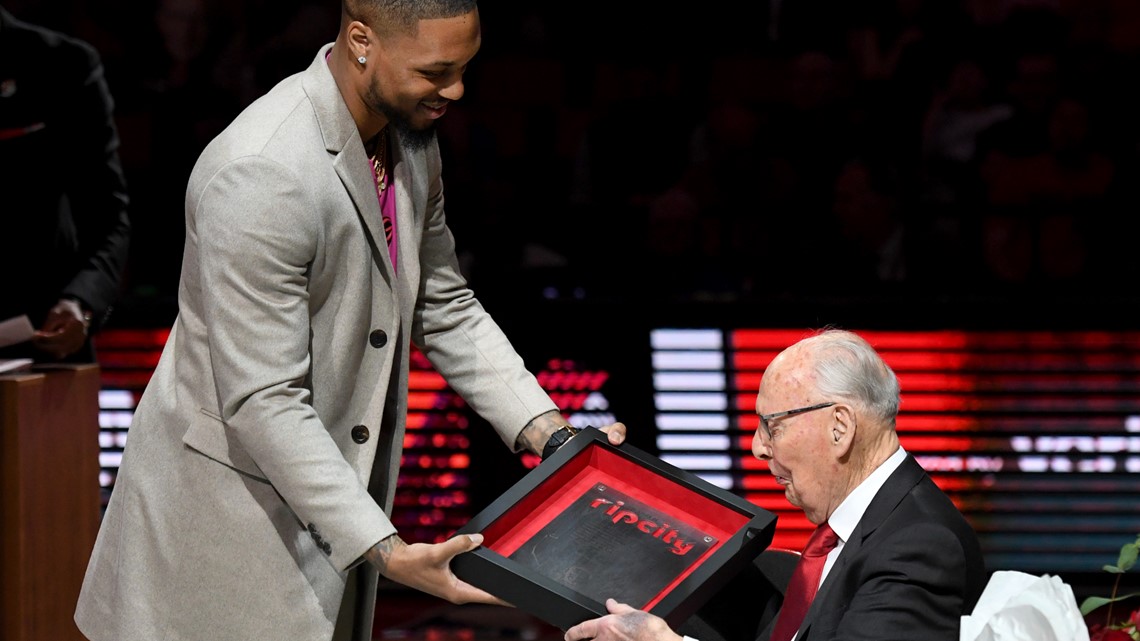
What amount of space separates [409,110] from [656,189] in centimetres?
399

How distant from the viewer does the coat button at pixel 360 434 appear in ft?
8.03

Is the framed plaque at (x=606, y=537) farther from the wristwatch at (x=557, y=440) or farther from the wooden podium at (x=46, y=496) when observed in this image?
the wooden podium at (x=46, y=496)

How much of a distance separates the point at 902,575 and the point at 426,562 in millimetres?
716

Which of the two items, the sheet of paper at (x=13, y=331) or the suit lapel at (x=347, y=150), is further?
the sheet of paper at (x=13, y=331)

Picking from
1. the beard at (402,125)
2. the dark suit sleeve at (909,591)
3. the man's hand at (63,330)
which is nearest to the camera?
the dark suit sleeve at (909,591)

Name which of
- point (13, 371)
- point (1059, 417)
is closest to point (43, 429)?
point (13, 371)

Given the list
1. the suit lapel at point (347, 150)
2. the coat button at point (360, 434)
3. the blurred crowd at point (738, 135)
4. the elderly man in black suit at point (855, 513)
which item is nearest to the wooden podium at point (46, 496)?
the coat button at point (360, 434)

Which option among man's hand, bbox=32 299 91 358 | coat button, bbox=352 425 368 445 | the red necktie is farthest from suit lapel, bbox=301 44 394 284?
man's hand, bbox=32 299 91 358

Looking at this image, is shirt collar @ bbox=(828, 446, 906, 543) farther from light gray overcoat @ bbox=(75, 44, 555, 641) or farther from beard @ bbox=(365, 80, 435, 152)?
beard @ bbox=(365, 80, 435, 152)

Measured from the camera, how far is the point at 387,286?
7.98ft

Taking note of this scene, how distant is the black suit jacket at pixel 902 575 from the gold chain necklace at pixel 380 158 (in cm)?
99

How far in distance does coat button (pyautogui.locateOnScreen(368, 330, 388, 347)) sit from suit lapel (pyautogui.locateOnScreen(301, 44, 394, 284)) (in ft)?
0.34

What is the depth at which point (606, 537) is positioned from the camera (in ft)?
7.96

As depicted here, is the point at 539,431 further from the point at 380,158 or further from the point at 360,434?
the point at 380,158
